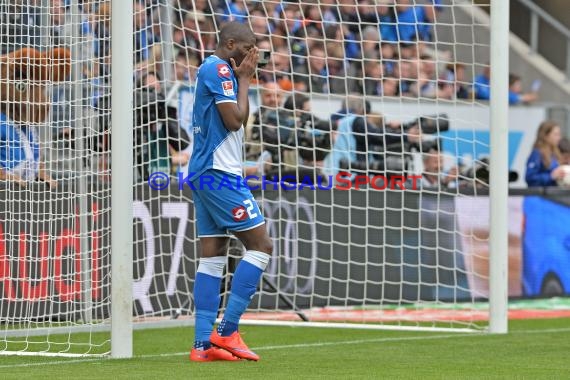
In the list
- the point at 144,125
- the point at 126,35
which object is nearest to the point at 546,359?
the point at 126,35

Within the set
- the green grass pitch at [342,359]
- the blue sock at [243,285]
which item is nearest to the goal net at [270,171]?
the green grass pitch at [342,359]

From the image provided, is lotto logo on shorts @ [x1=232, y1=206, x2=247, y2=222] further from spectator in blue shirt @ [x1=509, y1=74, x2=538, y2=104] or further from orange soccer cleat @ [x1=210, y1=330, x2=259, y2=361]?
spectator in blue shirt @ [x1=509, y1=74, x2=538, y2=104]

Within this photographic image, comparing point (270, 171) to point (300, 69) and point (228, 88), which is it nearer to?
point (300, 69)

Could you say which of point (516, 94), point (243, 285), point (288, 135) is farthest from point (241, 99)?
point (516, 94)

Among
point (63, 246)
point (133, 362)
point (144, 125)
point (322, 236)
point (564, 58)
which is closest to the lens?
point (133, 362)

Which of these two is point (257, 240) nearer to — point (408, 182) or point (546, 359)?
point (546, 359)

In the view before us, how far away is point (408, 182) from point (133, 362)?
244 inches

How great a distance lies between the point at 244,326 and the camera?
11.1 m

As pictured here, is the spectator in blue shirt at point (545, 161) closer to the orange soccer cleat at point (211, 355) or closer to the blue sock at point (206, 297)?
the blue sock at point (206, 297)

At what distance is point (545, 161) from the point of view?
15523mm

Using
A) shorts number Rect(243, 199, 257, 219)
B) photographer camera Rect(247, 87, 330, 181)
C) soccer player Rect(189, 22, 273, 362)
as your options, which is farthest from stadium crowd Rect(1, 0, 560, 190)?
shorts number Rect(243, 199, 257, 219)

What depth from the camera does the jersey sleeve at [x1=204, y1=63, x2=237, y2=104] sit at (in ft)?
25.4

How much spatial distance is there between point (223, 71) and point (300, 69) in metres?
4.94

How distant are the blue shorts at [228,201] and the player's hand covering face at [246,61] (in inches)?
25.3
